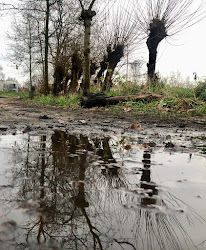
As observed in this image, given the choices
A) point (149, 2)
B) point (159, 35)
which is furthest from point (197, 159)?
point (149, 2)

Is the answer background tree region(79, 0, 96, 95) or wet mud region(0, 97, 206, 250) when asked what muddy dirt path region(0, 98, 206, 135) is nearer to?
wet mud region(0, 97, 206, 250)

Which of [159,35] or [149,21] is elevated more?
[149,21]

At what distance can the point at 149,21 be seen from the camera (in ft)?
33.4

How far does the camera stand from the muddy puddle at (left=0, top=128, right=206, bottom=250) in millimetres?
646

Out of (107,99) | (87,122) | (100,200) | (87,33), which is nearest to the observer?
(100,200)

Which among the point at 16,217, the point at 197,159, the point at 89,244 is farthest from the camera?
the point at 197,159

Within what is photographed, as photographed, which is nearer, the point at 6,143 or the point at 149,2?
the point at 6,143

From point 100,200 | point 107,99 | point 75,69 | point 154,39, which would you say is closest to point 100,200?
point 100,200

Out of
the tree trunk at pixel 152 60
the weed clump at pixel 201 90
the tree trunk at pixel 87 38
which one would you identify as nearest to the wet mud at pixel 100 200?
the weed clump at pixel 201 90

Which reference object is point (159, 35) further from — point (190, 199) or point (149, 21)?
point (190, 199)

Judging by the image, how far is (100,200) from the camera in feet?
2.89

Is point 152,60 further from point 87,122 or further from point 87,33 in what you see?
point 87,122

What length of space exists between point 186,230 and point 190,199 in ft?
0.85

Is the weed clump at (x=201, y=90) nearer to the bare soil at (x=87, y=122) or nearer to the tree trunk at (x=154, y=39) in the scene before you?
the bare soil at (x=87, y=122)
